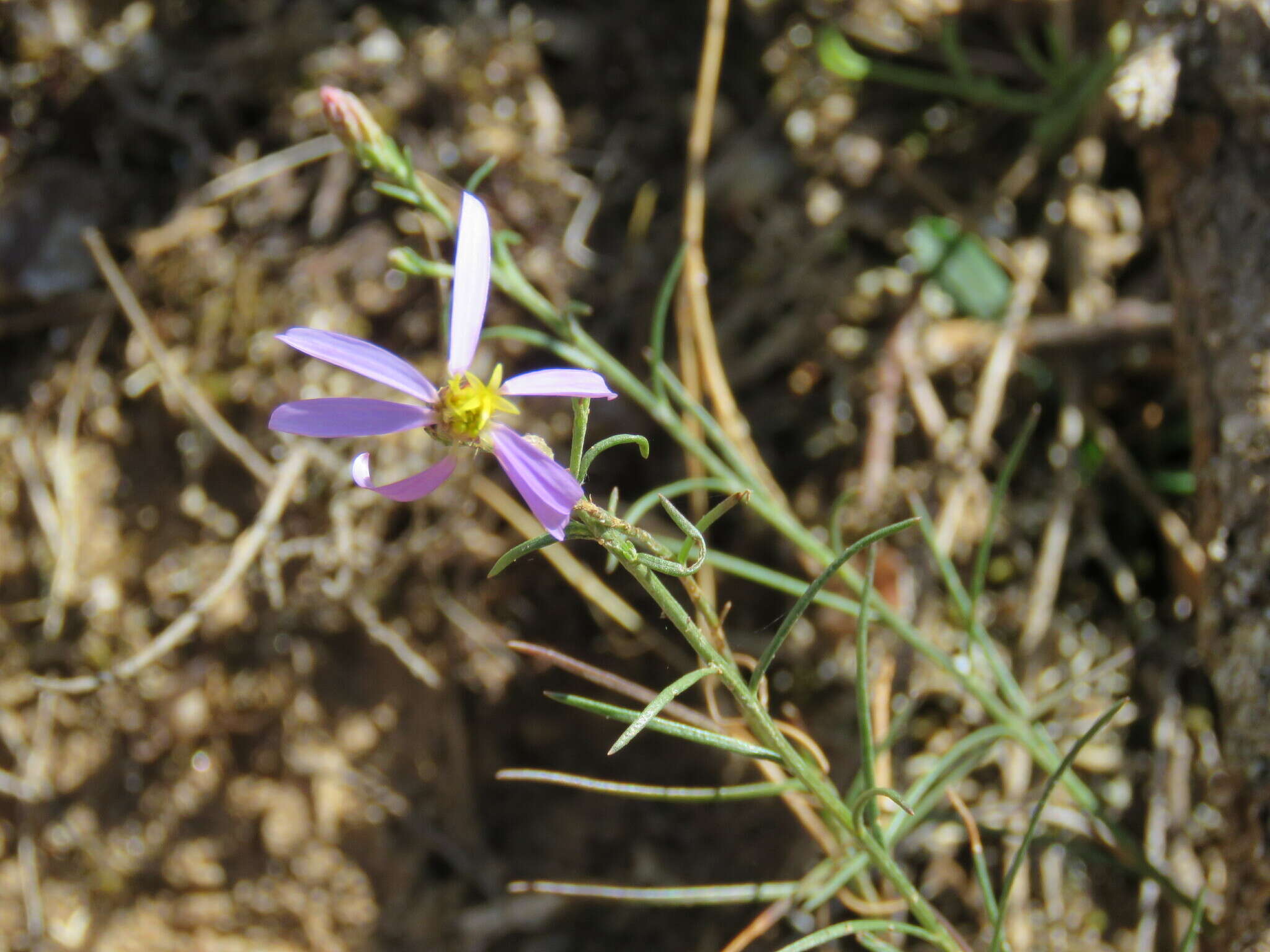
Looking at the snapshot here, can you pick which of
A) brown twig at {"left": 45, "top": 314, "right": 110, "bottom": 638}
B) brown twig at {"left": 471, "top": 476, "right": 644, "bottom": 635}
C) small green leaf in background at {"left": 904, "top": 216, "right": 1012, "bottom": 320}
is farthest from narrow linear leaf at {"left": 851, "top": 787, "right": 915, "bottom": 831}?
brown twig at {"left": 45, "top": 314, "right": 110, "bottom": 638}

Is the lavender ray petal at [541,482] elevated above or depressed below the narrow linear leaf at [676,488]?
above

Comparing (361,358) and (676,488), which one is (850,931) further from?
(361,358)

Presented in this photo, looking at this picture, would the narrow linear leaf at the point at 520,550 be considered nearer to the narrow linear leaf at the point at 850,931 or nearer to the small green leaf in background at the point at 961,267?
the narrow linear leaf at the point at 850,931

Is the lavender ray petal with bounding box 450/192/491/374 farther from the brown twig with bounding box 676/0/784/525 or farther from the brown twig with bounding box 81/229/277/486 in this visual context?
the brown twig with bounding box 81/229/277/486

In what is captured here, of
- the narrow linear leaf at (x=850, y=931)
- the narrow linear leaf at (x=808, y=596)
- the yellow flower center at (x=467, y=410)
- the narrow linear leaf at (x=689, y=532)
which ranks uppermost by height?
the yellow flower center at (x=467, y=410)

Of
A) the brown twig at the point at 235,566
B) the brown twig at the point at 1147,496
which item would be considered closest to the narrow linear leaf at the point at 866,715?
the brown twig at the point at 1147,496

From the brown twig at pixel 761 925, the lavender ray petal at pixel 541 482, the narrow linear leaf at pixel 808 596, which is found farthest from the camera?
the brown twig at pixel 761 925

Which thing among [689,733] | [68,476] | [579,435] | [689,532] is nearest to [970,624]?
[689,733]
